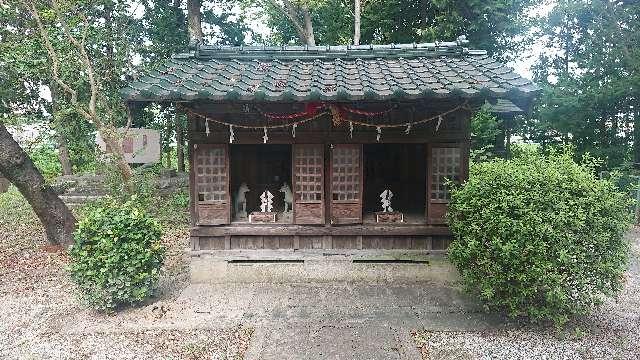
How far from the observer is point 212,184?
7.53 metres

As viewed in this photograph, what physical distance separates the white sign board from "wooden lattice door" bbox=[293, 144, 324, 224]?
8264mm

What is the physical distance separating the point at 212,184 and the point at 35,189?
14.9ft

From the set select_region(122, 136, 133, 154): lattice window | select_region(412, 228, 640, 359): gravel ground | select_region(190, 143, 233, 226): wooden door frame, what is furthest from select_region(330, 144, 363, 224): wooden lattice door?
select_region(122, 136, 133, 154): lattice window

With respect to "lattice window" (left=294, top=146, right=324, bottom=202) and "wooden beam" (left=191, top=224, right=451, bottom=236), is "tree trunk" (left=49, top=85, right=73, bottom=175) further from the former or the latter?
"lattice window" (left=294, top=146, right=324, bottom=202)

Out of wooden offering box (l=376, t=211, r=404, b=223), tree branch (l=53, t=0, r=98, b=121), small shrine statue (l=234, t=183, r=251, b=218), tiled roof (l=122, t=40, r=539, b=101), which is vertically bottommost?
wooden offering box (l=376, t=211, r=404, b=223)

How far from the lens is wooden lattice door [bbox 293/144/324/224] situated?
750 centimetres

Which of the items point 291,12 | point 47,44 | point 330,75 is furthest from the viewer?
point 291,12

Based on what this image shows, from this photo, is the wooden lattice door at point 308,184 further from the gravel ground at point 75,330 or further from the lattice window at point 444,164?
the gravel ground at point 75,330

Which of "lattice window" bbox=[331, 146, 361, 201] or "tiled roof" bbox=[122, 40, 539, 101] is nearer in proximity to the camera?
"tiled roof" bbox=[122, 40, 539, 101]

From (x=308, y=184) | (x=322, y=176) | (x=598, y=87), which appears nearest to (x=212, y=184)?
(x=308, y=184)

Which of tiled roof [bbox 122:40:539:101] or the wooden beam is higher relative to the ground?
tiled roof [bbox 122:40:539:101]

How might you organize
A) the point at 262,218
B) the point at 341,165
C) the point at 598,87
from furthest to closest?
the point at 598,87 < the point at 262,218 < the point at 341,165

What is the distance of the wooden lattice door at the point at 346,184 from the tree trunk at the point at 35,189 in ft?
21.3

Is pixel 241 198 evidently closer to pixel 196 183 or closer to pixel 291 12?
pixel 196 183
